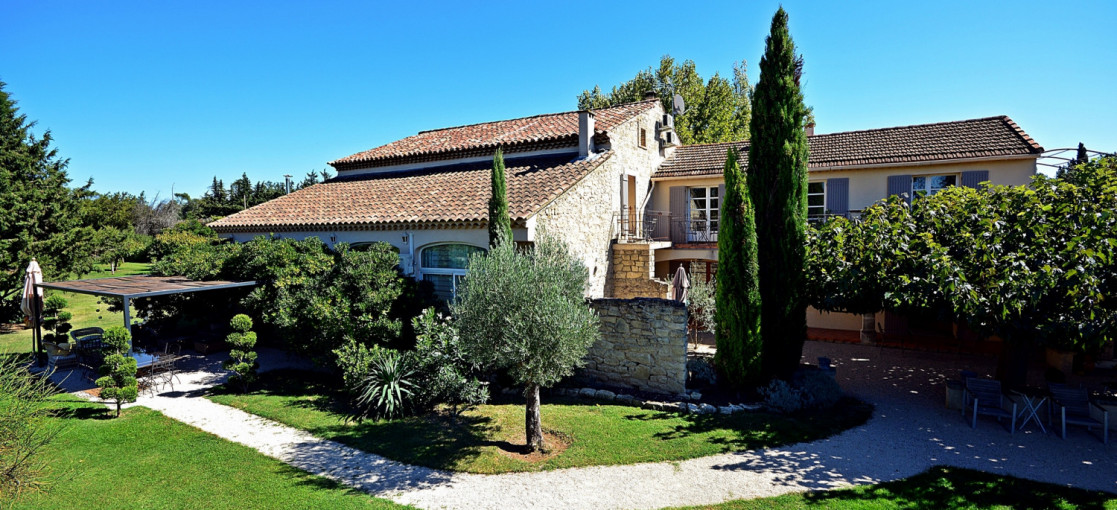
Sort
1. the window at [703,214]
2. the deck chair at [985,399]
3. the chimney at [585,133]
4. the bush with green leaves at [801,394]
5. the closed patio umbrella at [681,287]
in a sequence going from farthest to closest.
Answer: the window at [703,214], the chimney at [585,133], the closed patio umbrella at [681,287], the bush with green leaves at [801,394], the deck chair at [985,399]

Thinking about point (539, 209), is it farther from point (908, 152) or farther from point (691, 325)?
point (908, 152)

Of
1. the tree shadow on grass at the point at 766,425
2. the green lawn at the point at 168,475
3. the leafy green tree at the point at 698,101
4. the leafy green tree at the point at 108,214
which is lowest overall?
the green lawn at the point at 168,475

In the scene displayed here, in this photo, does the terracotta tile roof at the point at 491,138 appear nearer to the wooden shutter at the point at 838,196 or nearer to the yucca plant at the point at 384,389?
the wooden shutter at the point at 838,196

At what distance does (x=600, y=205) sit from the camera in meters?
16.3

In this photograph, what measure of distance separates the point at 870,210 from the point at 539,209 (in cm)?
802

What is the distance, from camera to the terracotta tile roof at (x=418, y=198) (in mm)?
13844

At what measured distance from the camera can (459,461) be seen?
27.7 feet

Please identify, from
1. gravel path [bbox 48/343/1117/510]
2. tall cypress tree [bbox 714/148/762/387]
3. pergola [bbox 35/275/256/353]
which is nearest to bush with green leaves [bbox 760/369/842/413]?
tall cypress tree [bbox 714/148/762/387]

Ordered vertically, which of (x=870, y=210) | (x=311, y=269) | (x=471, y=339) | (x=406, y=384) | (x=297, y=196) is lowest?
(x=406, y=384)

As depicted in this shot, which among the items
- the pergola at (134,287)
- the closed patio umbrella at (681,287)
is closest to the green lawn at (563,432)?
the pergola at (134,287)

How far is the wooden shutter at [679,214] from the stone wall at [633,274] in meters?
3.03

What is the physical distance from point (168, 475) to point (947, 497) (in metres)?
11.7

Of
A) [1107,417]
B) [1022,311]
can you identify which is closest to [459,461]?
[1022,311]

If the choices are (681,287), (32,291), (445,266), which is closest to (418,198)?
(445,266)
